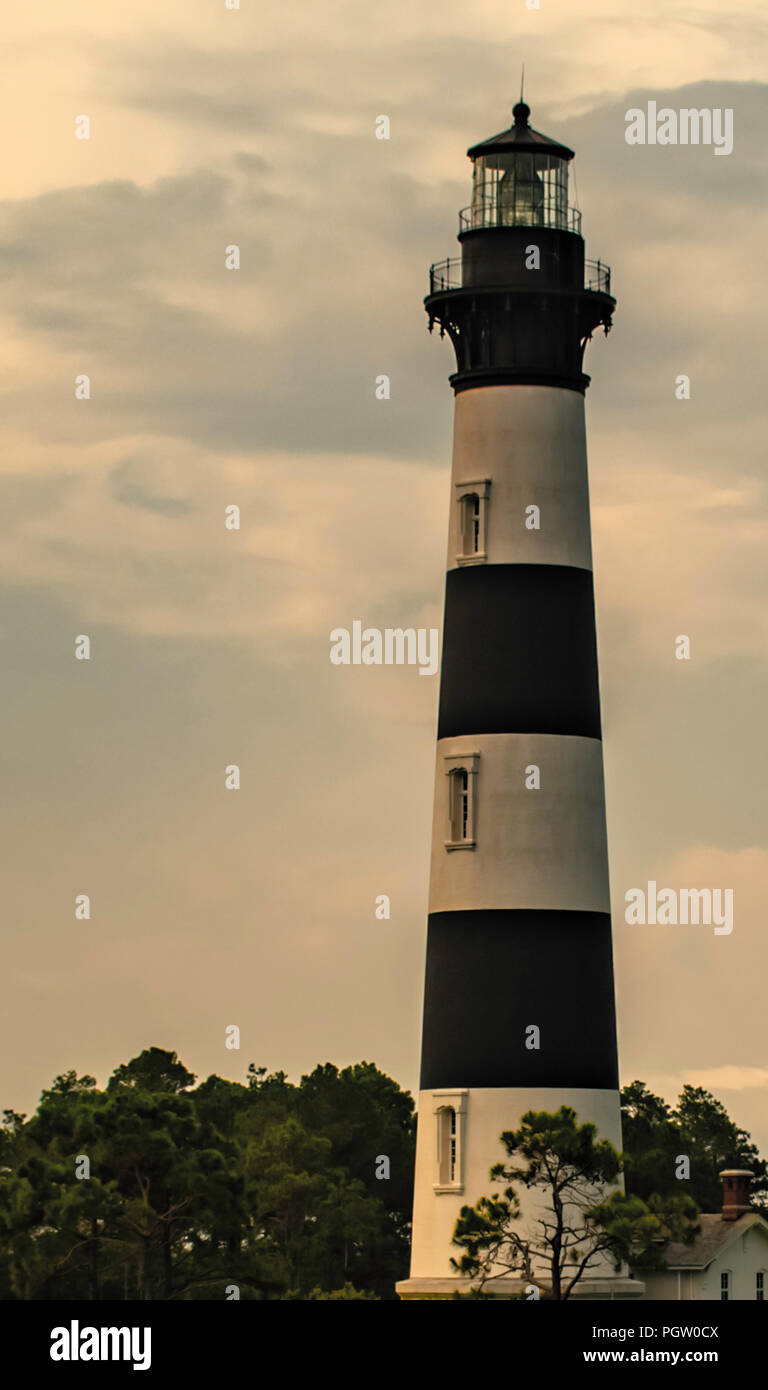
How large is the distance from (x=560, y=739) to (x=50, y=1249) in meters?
29.8

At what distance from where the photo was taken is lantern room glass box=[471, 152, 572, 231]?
77.1m

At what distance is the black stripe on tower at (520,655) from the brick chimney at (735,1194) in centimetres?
2542

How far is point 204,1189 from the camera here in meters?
91.2

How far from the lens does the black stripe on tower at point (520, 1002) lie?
73000mm

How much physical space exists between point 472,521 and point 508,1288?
633 inches

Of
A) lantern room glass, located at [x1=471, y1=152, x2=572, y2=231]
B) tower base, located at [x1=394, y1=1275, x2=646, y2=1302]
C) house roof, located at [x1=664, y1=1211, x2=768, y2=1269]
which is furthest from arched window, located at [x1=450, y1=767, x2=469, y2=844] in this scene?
house roof, located at [x1=664, y1=1211, x2=768, y2=1269]

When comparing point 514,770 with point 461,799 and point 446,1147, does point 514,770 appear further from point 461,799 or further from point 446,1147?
point 446,1147

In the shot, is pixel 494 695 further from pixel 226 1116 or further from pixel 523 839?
pixel 226 1116

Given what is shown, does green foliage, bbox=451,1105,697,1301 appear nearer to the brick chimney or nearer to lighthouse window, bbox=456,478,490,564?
lighthouse window, bbox=456,478,490,564

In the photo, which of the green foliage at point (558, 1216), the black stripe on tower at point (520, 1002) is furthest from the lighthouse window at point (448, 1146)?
the green foliage at point (558, 1216)

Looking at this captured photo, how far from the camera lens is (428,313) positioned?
253 ft

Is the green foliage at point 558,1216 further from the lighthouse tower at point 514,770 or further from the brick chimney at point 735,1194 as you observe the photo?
the brick chimney at point 735,1194

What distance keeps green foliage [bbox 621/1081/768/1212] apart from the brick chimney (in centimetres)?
377
